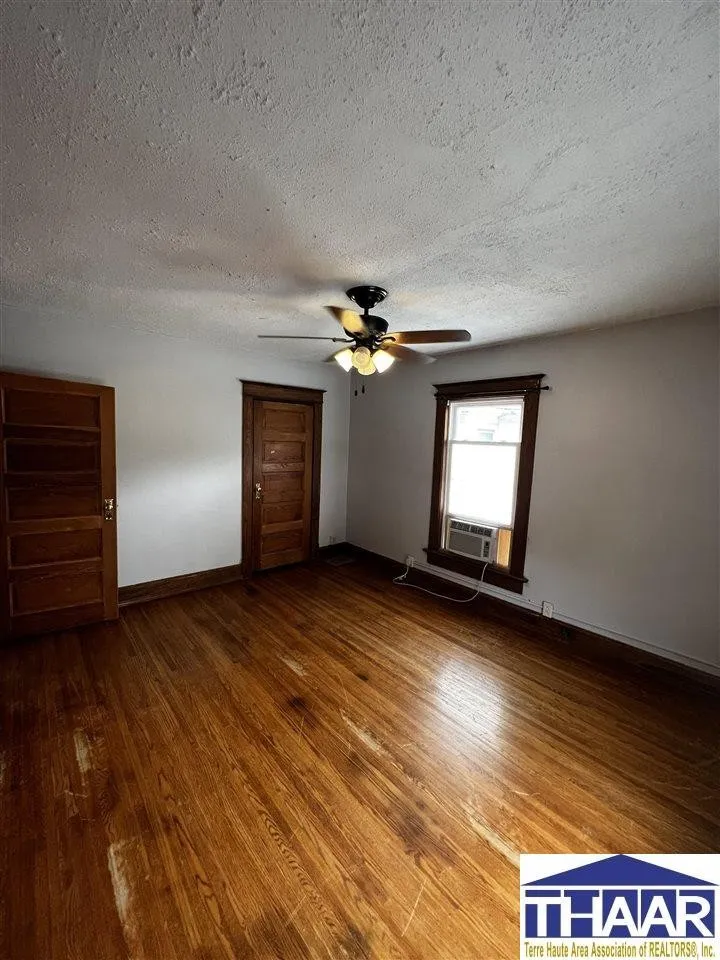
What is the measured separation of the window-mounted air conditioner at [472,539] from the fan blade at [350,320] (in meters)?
2.38

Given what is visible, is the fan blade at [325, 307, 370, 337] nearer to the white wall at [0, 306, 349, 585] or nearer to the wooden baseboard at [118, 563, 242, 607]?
the white wall at [0, 306, 349, 585]

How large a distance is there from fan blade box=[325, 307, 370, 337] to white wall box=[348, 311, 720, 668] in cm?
192

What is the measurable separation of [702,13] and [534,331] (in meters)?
2.51

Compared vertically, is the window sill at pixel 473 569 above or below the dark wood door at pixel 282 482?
below

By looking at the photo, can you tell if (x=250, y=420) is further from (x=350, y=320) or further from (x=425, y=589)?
(x=425, y=589)

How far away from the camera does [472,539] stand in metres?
3.88

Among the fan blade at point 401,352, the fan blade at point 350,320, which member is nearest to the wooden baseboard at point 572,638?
the fan blade at point 401,352

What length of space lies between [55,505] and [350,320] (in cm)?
281

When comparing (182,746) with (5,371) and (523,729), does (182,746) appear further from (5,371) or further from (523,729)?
(5,371)

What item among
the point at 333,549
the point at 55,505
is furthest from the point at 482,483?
the point at 55,505

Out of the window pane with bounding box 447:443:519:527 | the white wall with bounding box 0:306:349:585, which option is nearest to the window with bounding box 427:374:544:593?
the window pane with bounding box 447:443:519:527

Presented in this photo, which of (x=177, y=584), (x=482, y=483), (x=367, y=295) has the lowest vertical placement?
(x=177, y=584)

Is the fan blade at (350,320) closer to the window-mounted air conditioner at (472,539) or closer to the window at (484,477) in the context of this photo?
the window at (484,477)

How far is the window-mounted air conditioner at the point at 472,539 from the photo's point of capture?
3752 mm
